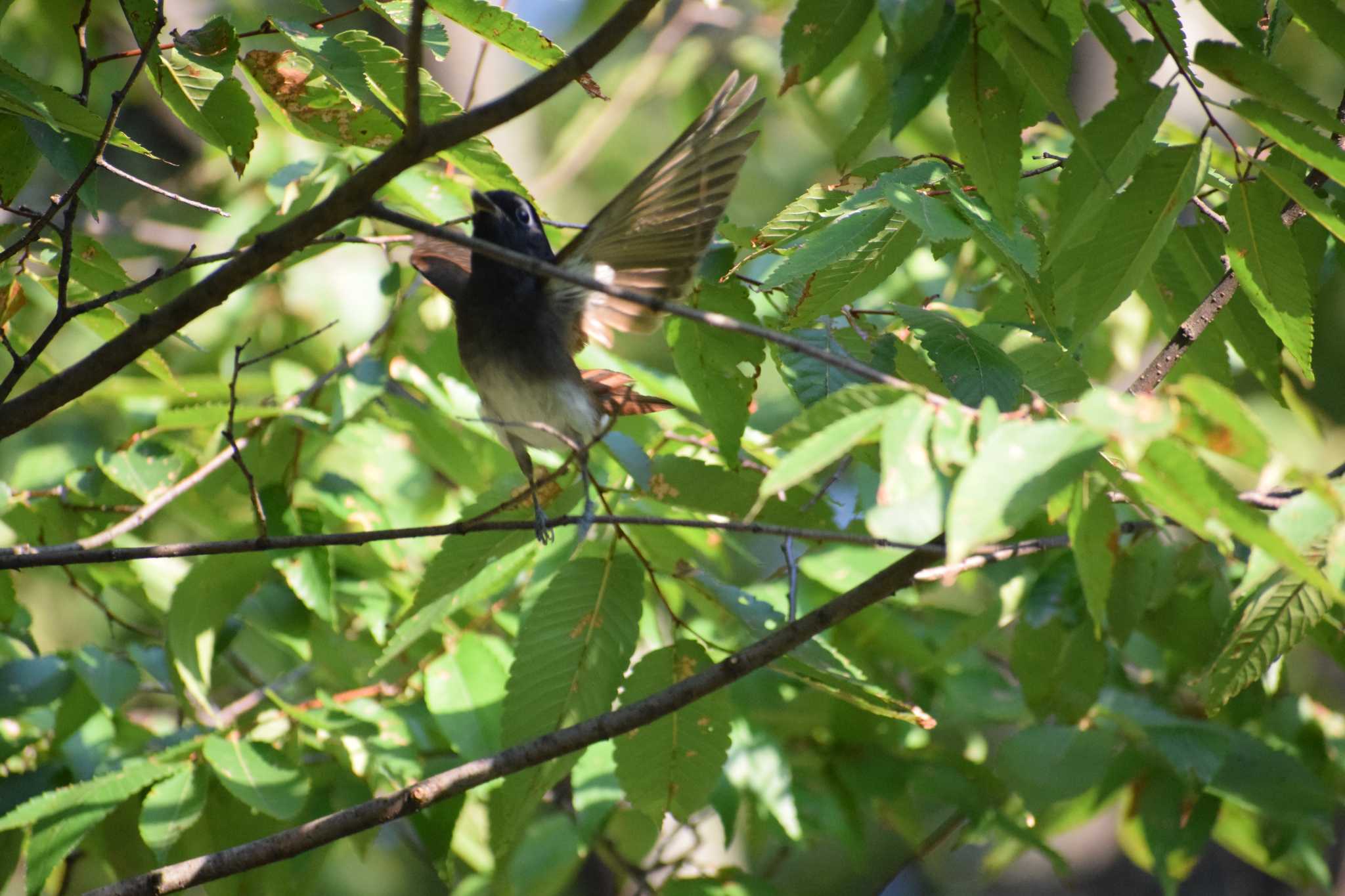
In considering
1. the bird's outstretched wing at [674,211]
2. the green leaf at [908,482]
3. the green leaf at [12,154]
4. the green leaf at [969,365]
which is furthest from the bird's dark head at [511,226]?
the green leaf at [908,482]

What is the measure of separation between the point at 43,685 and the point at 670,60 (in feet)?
14.0

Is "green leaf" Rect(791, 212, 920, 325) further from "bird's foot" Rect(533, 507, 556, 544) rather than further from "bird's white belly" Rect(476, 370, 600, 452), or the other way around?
"bird's white belly" Rect(476, 370, 600, 452)

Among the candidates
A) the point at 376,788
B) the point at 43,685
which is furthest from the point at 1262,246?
the point at 43,685

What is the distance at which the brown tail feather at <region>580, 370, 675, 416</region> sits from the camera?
2783 mm

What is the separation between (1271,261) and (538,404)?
176cm

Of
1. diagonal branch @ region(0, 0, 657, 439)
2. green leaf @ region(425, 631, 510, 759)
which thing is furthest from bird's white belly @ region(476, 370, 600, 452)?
diagonal branch @ region(0, 0, 657, 439)

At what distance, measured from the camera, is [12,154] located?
82.1 inches

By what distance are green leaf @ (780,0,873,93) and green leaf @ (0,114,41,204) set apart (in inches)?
54.6

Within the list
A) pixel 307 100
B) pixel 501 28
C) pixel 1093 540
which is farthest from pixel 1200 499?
pixel 307 100

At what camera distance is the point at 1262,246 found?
199 centimetres

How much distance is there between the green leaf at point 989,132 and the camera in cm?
184

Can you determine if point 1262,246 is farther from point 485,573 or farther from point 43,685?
point 43,685

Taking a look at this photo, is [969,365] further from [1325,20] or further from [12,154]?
[12,154]

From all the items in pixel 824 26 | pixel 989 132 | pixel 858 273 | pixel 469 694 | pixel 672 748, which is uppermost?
pixel 824 26
